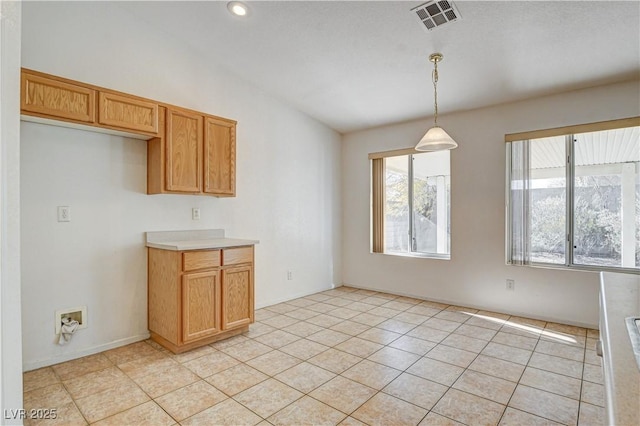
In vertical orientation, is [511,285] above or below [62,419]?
above

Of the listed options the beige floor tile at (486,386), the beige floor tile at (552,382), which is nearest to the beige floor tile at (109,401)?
the beige floor tile at (486,386)

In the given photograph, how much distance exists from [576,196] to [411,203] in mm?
1961

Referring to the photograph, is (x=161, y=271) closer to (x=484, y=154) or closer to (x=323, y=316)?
(x=323, y=316)

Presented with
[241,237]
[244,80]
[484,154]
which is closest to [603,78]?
[484,154]

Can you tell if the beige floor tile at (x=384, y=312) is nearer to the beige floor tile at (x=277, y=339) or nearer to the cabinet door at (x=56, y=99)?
the beige floor tile at (x=277, y=339)

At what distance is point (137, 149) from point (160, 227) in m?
0.79

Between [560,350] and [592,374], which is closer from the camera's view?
[592,374]

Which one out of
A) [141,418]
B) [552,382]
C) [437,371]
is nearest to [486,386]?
[437,371]

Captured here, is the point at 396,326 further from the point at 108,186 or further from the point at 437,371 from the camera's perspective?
the point at 108,186

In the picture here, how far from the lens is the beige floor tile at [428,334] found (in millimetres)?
3312

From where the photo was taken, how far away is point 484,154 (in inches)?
165

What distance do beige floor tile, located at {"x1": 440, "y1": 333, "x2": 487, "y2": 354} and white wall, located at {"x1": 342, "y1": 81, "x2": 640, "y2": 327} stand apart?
107cm

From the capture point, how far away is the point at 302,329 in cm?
359

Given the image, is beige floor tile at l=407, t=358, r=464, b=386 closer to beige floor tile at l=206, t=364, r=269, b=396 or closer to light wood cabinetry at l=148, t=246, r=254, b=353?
beige floor tile at l=206, t=364, r=269, b=396
